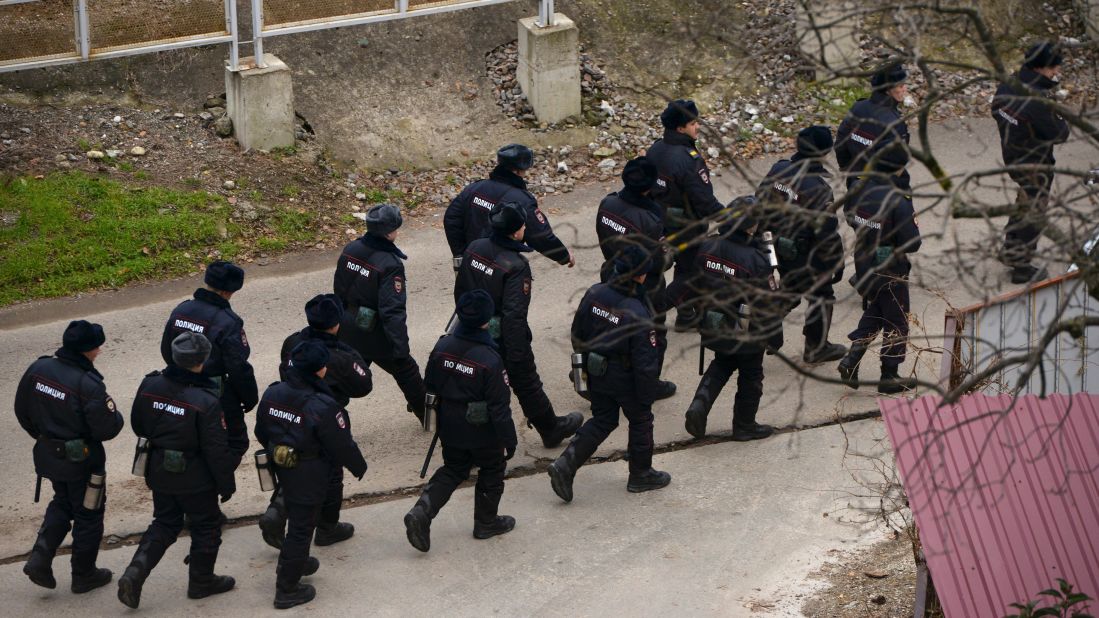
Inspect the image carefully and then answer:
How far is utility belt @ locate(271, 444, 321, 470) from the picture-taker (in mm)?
7973

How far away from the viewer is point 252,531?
29.8ft

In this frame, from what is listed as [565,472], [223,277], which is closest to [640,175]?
[565,472]

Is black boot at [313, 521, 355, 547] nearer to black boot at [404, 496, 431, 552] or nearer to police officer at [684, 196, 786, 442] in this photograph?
black boot at [404, 496, 431, 552]

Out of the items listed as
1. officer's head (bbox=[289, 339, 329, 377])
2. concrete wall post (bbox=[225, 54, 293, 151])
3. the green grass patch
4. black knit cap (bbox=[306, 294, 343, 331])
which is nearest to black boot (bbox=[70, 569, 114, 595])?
officer's head (bbox=[289, 339, 329, 377])

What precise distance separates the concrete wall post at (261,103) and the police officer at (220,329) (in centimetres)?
485

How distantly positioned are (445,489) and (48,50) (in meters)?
6.72

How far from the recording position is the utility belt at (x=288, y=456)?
7973 mm

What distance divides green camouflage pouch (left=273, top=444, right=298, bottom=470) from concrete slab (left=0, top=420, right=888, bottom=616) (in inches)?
36.4

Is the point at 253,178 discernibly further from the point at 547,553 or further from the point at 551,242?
the point at 547,553

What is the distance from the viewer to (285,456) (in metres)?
7.97

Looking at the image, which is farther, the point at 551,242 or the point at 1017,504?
the point at 551,242

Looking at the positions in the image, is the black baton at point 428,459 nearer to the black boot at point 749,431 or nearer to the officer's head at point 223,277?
the officer's head at point 223,277

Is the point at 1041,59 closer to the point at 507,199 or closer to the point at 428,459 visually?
the point at 507,199

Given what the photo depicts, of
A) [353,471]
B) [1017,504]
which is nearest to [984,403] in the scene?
[1017,504]
